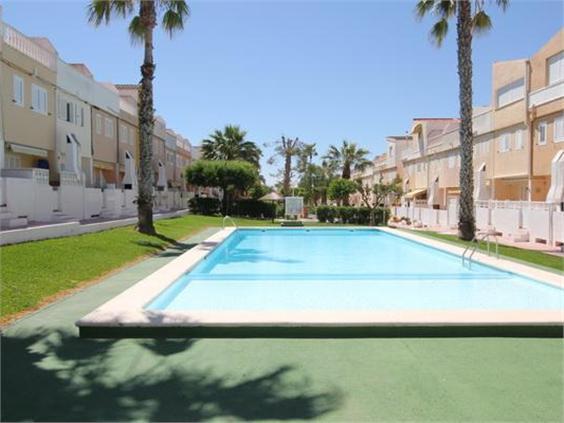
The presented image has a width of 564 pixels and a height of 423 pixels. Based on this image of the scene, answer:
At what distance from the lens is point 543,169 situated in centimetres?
2612

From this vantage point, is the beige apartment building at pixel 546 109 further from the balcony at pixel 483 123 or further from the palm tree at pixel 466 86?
the palm tree at pixel 466 86

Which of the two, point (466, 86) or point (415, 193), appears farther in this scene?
point (415, 193)

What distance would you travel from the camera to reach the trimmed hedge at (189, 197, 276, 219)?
4272 cm

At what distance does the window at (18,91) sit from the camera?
21.4 metres

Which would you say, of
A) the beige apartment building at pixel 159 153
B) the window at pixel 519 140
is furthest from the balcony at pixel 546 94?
the beige apartment building at pixel 159 153

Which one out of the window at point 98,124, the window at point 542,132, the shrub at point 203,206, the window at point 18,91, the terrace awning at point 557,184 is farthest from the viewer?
the shrub at point 203,206

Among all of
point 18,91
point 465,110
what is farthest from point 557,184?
point 18,91

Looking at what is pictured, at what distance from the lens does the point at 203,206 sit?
4269 cm

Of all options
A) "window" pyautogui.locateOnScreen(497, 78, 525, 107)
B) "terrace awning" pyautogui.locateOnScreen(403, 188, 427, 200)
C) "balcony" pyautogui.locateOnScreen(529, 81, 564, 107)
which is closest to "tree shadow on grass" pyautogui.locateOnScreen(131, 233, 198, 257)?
"balcony" pyautogui.locateOnScreen(529, 81, 564, 107)

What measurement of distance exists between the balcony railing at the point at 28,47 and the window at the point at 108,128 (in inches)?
315

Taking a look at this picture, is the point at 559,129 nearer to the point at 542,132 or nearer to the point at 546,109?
the point at 546,109

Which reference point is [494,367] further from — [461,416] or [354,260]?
[354,260]

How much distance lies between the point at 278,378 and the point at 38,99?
2342 cm

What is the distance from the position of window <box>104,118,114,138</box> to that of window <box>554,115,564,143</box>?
27090 mm
